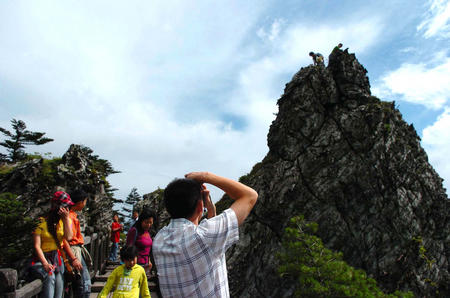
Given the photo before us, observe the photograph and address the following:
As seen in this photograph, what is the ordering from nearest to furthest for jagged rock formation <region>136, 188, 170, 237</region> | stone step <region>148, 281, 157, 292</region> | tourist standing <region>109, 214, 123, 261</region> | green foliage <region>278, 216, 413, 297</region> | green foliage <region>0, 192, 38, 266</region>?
green foliage <region>0, 192, 38, 266</region> → stone step <region>148, 281, 157, 292</region> → green foliage <region>278, 216, 413, 297</region> → tourist standing <region>109, 214, 123, 261</region> → jagged rock formation <region>136, 188, 170, 237</region>

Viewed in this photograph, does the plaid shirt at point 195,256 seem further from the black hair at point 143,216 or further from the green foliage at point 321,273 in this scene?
the green foliage at point 321,273

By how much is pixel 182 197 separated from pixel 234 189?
29 centimetres

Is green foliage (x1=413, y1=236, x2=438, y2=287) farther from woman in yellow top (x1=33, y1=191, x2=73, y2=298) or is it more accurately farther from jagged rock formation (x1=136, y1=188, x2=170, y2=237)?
woman in yellow top (x1=33, y1=191, x2=73, y2=298)

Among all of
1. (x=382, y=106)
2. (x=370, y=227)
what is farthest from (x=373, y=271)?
(x=382, y=106)

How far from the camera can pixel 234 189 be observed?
1.59 metres

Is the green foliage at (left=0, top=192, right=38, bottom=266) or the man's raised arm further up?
the man's raised arm

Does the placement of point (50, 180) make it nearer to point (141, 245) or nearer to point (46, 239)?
point (141, 245)

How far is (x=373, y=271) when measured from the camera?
16.2 metres

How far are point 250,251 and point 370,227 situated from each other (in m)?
7.42

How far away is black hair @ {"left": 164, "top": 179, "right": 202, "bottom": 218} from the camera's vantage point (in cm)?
151

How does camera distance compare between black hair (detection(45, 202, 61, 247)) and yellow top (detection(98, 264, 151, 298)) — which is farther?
yellow top (detection(98, 264, 151, 298))

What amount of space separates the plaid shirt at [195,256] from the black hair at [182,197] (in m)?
0.09

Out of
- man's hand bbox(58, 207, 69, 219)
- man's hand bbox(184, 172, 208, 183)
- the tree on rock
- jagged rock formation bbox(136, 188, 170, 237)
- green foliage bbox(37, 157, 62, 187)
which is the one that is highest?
the tree on rock

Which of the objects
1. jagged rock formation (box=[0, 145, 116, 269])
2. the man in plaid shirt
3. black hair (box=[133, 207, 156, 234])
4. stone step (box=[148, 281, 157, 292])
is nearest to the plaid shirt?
the man in plaid shirt
